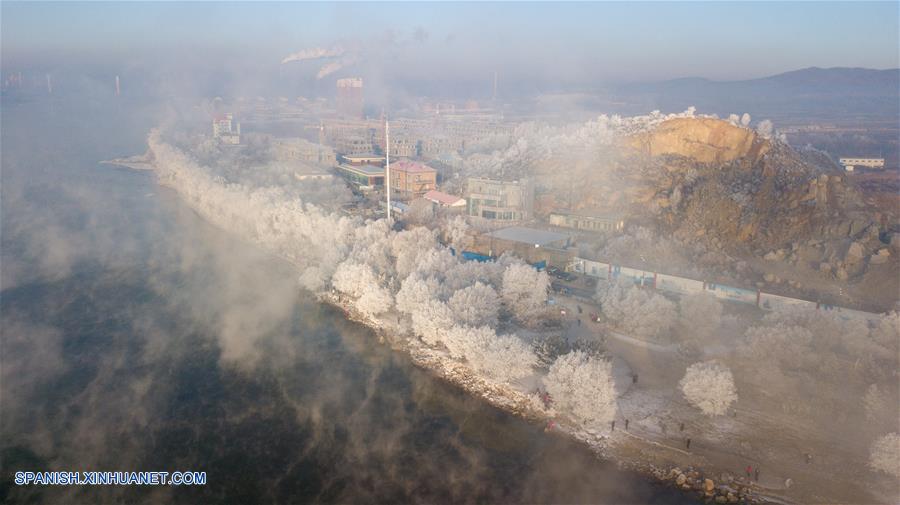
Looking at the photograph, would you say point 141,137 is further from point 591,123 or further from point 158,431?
point 158,431

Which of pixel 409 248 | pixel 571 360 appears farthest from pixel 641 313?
pixel 409 248

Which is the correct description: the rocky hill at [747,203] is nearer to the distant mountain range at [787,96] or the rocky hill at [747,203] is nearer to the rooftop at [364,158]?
the rooftop at [364,158]

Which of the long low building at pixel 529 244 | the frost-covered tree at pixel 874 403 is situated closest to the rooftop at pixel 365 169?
the long low building at pixel 529 244

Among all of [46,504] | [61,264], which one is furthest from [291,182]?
[46,504]

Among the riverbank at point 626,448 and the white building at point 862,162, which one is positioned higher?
the white building at point 862,162

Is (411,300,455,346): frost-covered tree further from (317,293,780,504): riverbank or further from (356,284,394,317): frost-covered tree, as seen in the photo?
(356,284,394,317): frost-covered tree

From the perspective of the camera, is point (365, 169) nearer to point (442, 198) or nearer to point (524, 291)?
point (442, 198)

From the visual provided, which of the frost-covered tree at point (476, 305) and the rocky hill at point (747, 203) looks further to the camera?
the rocky hill at point (747, 203)

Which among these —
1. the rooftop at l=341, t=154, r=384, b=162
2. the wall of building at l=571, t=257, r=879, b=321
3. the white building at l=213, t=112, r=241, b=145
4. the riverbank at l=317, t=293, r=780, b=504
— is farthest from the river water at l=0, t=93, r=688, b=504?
the white building at l=213, t=112, r=241, b=145
